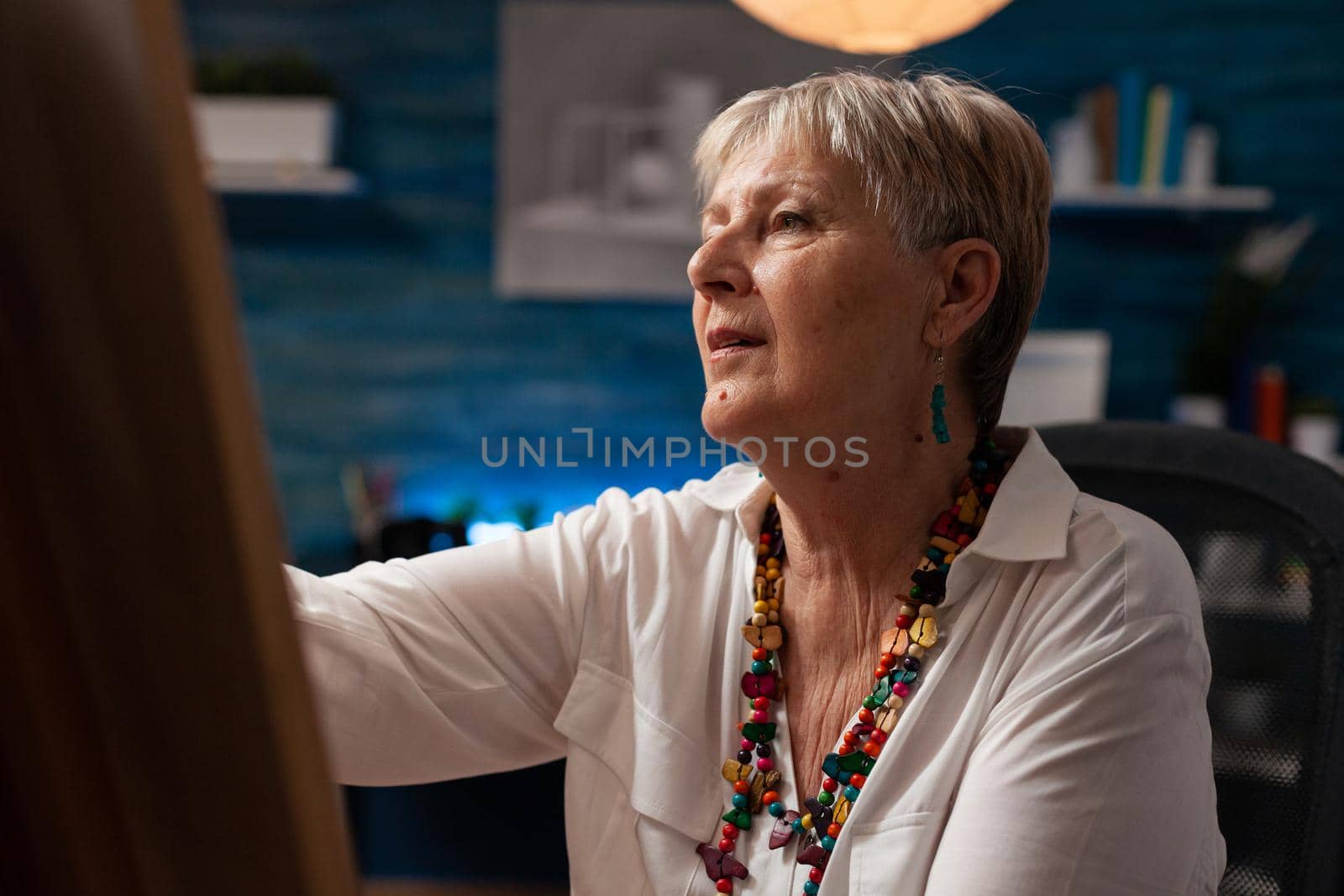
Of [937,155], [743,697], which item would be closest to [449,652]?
[743,697]

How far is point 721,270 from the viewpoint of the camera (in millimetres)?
1107

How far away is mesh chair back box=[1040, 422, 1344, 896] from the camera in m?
0.98

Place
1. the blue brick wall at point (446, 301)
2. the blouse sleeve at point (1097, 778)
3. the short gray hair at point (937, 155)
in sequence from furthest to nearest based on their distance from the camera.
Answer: the blue brick wall at point (446, 301), the short gray hair at point (937, 155), the blouse sleeve at point (1097, 778)

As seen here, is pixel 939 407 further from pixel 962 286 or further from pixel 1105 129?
pixel 1105 129

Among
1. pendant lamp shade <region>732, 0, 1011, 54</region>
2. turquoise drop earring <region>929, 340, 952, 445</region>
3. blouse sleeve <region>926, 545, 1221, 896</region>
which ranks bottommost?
blouse sleeve <region>926, 545, 1221, 896</region>

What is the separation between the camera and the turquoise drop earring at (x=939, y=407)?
109cm

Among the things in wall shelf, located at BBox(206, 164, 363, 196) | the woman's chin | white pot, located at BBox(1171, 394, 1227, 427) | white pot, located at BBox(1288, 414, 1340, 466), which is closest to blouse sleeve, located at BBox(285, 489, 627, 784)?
the woman's chin

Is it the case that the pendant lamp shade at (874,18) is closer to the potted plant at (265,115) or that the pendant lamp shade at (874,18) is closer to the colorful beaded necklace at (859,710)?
the colorful beaded necklace at (859,710)

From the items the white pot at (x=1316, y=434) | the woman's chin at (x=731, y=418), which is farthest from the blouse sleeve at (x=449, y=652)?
the white pot at (x=1316, y=434)

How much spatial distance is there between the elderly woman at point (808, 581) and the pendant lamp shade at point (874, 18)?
472 mm

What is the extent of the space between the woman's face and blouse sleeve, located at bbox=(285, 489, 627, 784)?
0.75 feet

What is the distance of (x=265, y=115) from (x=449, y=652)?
2606 millimetres

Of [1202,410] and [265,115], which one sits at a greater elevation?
[265,115]

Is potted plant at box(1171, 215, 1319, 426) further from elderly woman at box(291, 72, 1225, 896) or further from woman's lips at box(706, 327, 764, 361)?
Answer: woman's lips at box(706, 327, 764, 361)
